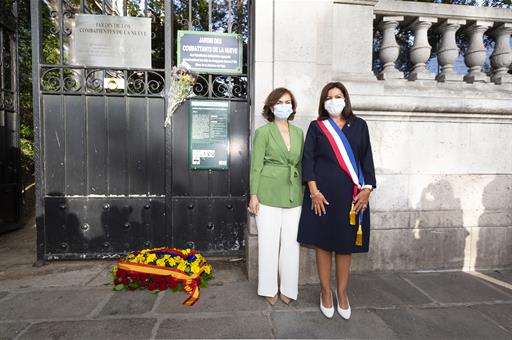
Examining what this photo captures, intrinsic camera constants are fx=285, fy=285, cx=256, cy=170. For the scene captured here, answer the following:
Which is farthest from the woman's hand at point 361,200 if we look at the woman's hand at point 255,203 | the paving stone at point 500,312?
the paving stone at point 500,312

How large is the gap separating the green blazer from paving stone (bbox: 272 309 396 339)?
0.99 metres

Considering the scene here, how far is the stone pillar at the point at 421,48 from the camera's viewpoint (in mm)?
3594

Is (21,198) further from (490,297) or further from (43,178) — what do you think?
(490,297)

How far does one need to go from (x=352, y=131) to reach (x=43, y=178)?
382 centimetres

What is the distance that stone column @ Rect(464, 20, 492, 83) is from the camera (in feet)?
12.1

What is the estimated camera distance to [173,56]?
150 inches

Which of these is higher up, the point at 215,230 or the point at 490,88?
the point at 490,88

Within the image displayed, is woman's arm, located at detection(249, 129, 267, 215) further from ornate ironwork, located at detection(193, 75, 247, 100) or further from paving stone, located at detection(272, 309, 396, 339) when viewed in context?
ornate ironwork, located at detection(193, 75, 247, 100)

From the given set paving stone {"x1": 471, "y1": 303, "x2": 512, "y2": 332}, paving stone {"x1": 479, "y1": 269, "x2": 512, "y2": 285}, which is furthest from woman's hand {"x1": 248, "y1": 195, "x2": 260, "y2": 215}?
paving stone {"x1": 479, "y1": 269, "x2": 512, "y2": 285}

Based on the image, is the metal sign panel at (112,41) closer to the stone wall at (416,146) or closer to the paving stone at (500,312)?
the stone wall at (416,146)

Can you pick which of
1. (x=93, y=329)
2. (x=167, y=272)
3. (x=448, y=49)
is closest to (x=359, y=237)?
(x=167, y=272)

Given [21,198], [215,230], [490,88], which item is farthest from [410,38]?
[21,198]

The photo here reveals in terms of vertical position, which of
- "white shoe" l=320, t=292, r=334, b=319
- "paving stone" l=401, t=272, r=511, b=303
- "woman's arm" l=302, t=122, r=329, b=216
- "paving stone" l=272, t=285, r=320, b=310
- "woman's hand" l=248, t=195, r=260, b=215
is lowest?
"paving stone" l=272, t=285, r=320, b=310

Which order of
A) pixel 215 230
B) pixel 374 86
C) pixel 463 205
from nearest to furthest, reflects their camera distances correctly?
pixel 374 86, pixel 463 205, pixel 215 230
